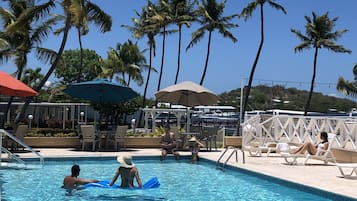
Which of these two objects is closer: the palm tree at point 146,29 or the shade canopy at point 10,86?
the shade canopy at point 10,86

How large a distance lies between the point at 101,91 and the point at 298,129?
6715mm

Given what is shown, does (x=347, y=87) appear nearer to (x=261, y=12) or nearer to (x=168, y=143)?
(x=261, y=12)

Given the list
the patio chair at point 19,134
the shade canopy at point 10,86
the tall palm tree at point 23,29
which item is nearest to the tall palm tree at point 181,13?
the tall palm tree at point 23,29

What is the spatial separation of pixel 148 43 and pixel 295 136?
23.9 metres

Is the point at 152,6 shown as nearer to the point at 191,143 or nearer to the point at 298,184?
the point at 191,143

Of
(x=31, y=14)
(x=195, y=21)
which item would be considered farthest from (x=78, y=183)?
(x=195, y=21)

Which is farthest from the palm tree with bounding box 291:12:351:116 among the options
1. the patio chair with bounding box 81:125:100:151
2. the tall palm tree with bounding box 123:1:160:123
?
the patio chair with bounding box 81:125:100:151

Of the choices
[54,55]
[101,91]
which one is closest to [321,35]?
[54,55]

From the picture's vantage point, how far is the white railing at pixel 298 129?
12.7 m

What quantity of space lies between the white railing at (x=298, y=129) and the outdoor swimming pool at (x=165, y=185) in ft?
10.9

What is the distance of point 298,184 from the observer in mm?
9148

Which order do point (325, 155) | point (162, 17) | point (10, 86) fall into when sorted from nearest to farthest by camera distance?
1. point (10, 86)
2. point (325, 155)
3. point (162, 17)

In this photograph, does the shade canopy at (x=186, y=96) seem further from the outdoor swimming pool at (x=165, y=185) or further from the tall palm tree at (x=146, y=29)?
the tall palm tree at (x=146, y=29)

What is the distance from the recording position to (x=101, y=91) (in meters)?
15.6
